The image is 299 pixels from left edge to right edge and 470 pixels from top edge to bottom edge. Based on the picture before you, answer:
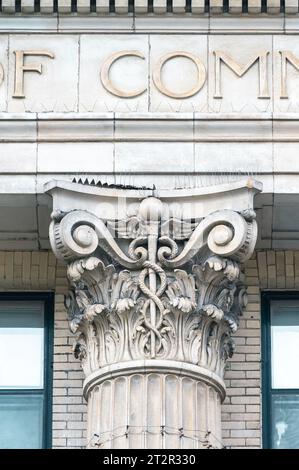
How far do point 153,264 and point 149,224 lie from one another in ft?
1.81

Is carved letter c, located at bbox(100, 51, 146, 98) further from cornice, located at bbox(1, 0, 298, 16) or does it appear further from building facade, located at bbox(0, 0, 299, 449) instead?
cornice, located at bbox(1, 0, 298, 16)

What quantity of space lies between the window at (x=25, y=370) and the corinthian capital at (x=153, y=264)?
42.2 inches

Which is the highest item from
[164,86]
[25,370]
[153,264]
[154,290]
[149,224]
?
[164,86]

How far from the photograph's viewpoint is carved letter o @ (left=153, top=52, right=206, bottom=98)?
56.8 meters

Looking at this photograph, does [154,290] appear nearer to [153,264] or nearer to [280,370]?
[153,264]

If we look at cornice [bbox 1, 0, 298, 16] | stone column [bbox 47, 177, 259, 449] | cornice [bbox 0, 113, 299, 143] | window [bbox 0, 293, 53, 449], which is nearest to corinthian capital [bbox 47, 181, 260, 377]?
stone column [bbox 47, 177, 259, 449]

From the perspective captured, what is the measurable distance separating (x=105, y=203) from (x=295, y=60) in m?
3.06

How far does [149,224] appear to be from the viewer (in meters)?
56.0

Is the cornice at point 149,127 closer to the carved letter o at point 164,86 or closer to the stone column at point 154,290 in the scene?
the carved letter o at point 164,86

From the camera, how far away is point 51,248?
56.9 metres

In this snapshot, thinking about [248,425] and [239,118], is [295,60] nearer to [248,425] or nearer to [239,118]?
[239,118]

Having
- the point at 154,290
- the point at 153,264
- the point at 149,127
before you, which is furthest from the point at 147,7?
the point at 154,290

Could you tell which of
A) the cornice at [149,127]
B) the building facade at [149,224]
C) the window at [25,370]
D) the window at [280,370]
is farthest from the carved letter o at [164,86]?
the window at [25,370]

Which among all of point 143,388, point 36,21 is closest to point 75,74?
point 36,21
